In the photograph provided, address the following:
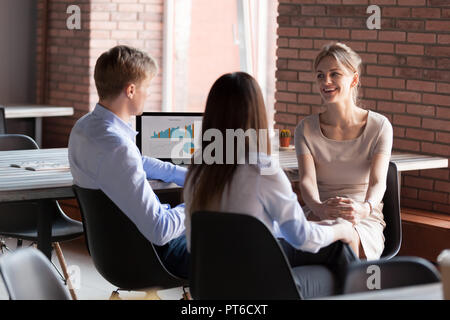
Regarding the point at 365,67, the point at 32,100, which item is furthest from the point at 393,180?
the point at 32,100

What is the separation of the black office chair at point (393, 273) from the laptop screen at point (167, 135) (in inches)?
65.6

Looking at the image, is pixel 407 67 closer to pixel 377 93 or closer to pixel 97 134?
pixel 377 93

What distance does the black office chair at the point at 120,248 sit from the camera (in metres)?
3.11

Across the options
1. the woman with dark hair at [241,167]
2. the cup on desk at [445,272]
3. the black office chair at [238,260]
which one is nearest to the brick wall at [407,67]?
Answer: the woman with dark hair at [241,167]

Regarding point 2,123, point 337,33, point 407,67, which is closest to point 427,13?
point 407,67

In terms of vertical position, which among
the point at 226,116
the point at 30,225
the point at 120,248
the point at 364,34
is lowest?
the point at 30,225

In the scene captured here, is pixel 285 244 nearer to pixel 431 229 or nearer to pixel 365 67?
pixel 431 229

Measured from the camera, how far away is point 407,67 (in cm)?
508

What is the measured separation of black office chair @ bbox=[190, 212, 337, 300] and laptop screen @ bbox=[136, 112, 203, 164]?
5.57ft

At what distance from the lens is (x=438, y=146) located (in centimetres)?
497

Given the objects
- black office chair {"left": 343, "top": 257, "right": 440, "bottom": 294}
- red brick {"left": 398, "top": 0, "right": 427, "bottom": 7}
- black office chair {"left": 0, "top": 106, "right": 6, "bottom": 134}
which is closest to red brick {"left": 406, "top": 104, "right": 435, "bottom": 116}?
red brick {"left": 398, "top": 0, "right": 427, "bottom": 7}

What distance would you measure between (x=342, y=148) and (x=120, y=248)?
45.7 inches

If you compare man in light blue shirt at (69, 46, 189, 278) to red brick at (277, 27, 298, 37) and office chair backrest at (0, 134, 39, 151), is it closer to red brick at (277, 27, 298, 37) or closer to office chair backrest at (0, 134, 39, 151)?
office chair backrest at (0, 134, 39, 151)

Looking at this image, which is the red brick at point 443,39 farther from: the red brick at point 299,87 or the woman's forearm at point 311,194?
the woman's forearm at point 311,194
